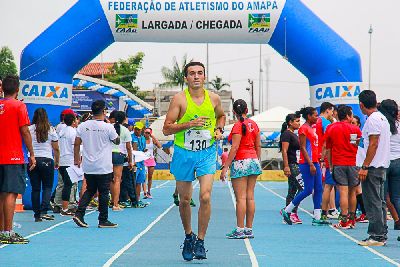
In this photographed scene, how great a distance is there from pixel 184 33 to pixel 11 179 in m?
9.43

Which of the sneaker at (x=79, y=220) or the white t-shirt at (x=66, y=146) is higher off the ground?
the white t-shirt at (x=66, y=146)

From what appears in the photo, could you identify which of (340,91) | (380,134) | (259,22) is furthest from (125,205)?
(380,134)

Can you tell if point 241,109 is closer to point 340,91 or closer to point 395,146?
point 395,146

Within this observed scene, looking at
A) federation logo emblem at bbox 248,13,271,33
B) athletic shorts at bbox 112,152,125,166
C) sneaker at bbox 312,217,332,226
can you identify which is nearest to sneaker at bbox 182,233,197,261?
sneaker at bbox 312,217,332,226

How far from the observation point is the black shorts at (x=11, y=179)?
440 inches

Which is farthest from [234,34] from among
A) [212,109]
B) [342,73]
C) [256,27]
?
[212,109]

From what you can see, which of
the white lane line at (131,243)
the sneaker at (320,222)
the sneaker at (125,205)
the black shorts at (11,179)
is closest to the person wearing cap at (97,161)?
the white lane line at (131,243)

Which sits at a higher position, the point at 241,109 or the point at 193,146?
the point at 241,109

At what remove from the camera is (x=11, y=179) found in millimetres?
11211

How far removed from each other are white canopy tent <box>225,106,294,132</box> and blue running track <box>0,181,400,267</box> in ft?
104

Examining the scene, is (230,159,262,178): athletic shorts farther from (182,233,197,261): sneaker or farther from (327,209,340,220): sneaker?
(327,209,340,220): sneaker

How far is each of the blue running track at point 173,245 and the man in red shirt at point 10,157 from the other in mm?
348

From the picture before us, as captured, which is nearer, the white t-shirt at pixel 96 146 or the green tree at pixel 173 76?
the white t-shirt at pixel 96 146

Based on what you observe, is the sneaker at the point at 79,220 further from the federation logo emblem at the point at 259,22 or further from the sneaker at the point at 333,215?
the federation logo emblem at the point at 259,22
